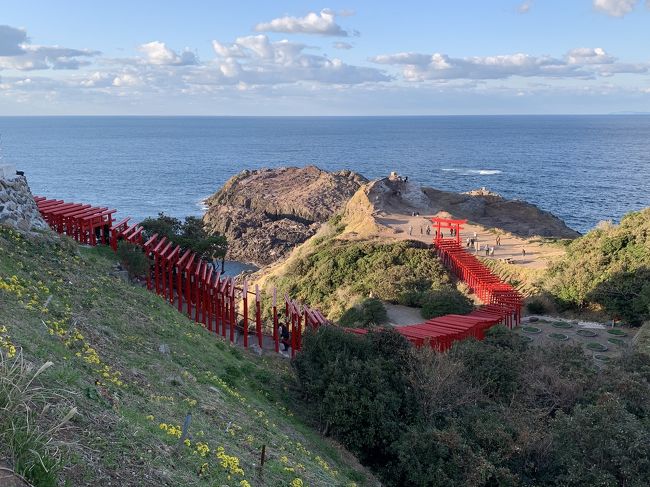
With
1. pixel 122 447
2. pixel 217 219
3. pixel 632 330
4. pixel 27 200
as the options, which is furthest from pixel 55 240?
pixel 217 219

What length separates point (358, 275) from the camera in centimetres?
3616

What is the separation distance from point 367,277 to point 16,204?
20.5 m

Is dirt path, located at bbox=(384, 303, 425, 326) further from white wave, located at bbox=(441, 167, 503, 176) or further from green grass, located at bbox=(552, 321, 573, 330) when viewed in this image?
white wave, located at bbox=(441, 167, 503, 176)

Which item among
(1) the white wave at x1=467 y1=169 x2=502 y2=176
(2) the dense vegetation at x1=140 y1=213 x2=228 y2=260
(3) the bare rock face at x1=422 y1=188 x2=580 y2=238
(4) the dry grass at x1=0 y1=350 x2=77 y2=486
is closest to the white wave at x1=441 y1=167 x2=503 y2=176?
(1) the white wave at x1=467 y1=169 x2=502 y2=176

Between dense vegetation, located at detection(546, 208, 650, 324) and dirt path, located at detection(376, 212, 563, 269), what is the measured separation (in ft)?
8.67

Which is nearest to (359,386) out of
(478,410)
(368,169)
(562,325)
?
(478,410)

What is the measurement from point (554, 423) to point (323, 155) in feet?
509

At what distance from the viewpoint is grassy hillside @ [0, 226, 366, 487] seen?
23.9 ft

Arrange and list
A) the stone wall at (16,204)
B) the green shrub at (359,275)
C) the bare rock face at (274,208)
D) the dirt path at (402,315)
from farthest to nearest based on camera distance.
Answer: the bare rock face at (274,208)
the green shrub at (359,275)
the dirt path at (402,315)
the stone wall at (16,204)

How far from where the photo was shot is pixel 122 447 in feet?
25.2

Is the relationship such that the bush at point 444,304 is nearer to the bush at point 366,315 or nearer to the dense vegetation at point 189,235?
the bush at point 366,315

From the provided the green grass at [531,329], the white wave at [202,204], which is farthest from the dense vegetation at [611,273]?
the white wave at [202,204]

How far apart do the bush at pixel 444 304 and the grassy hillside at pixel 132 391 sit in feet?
36.5

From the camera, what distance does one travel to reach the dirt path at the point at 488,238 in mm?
35875
